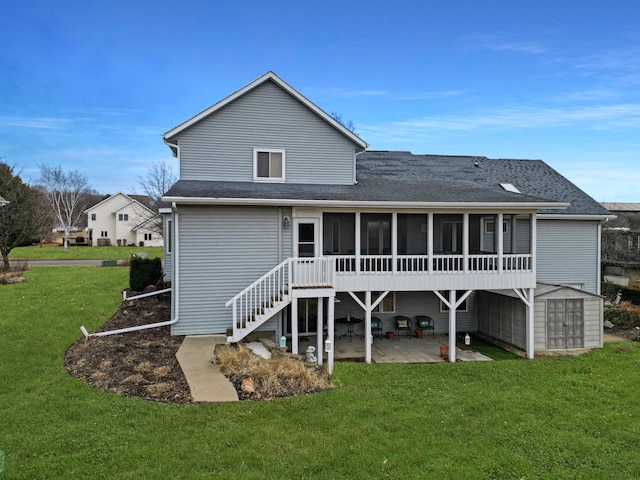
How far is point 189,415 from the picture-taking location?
6.73 meters

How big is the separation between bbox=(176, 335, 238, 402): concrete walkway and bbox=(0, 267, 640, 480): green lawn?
1.65 feet

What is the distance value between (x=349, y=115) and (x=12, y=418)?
34.4 meters

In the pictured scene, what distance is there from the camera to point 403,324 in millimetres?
14883

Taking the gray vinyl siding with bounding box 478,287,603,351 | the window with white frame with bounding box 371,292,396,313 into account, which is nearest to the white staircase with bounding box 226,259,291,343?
→ the window with white frame with bounding box 371,292,396,313

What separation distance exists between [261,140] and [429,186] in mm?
6270

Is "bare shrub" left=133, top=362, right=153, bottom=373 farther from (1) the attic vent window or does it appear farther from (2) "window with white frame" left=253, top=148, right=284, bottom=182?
(1) the attic vent window

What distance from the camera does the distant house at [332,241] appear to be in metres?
11.6

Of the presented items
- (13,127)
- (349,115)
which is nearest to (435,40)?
(349,115)

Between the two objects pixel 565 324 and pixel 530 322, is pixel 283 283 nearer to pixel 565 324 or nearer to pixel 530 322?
pixel 530 322

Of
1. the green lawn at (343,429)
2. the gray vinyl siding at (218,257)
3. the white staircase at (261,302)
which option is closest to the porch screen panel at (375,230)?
the gray vinyl siding at (218,257)

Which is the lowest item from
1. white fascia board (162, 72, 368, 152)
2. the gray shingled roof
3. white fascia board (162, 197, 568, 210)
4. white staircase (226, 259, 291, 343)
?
white staircase (226, 259, 291, 343)

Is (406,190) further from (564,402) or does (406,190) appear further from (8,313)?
(8,313)

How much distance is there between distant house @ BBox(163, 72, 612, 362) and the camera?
38.2ft

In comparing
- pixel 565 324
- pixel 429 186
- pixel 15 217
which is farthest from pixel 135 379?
pixel 15 217
